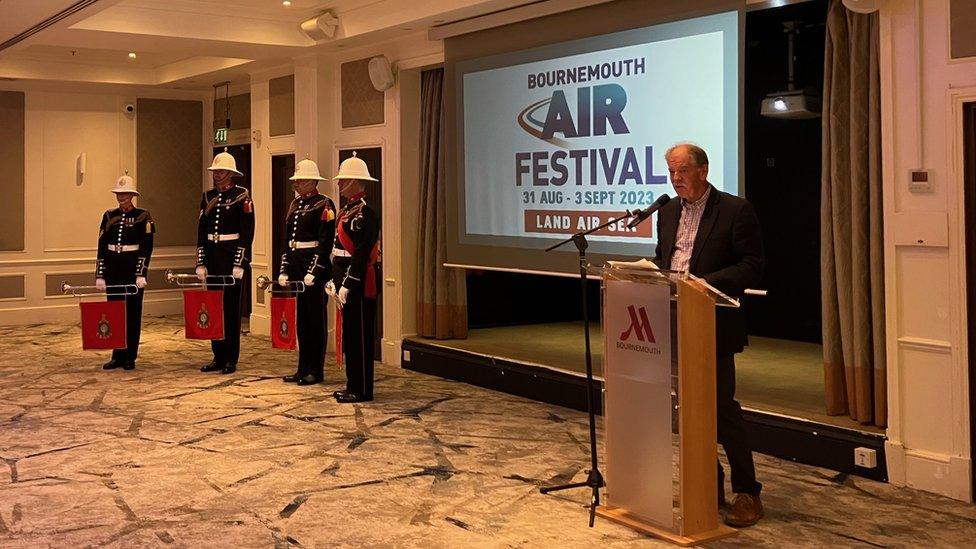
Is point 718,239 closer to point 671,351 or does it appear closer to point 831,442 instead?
point 671,351

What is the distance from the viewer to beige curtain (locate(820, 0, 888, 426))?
5.06m

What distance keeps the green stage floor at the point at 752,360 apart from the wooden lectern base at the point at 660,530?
140 centimetres

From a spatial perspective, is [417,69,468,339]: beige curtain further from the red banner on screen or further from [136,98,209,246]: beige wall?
[136,98,209,246]: beige wall

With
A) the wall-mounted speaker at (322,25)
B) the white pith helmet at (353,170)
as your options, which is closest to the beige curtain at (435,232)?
the wall-mounted speaker at (322,25)

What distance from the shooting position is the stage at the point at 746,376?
5.16 m

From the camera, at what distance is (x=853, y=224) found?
5180 mm

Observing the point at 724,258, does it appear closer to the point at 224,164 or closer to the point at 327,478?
the point at 327,478

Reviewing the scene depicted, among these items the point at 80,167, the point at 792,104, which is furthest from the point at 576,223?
the point at 80,167

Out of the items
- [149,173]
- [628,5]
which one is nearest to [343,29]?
[628,5]

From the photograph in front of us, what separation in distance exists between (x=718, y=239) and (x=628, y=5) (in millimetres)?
2718

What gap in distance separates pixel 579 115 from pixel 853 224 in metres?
2.19

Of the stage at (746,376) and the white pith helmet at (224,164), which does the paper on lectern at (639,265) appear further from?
the white pith helmet at (224,164)

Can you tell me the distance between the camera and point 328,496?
468 centimetres

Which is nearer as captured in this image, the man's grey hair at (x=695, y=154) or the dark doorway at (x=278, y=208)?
the man's grey hair at (x=695, y=154)
